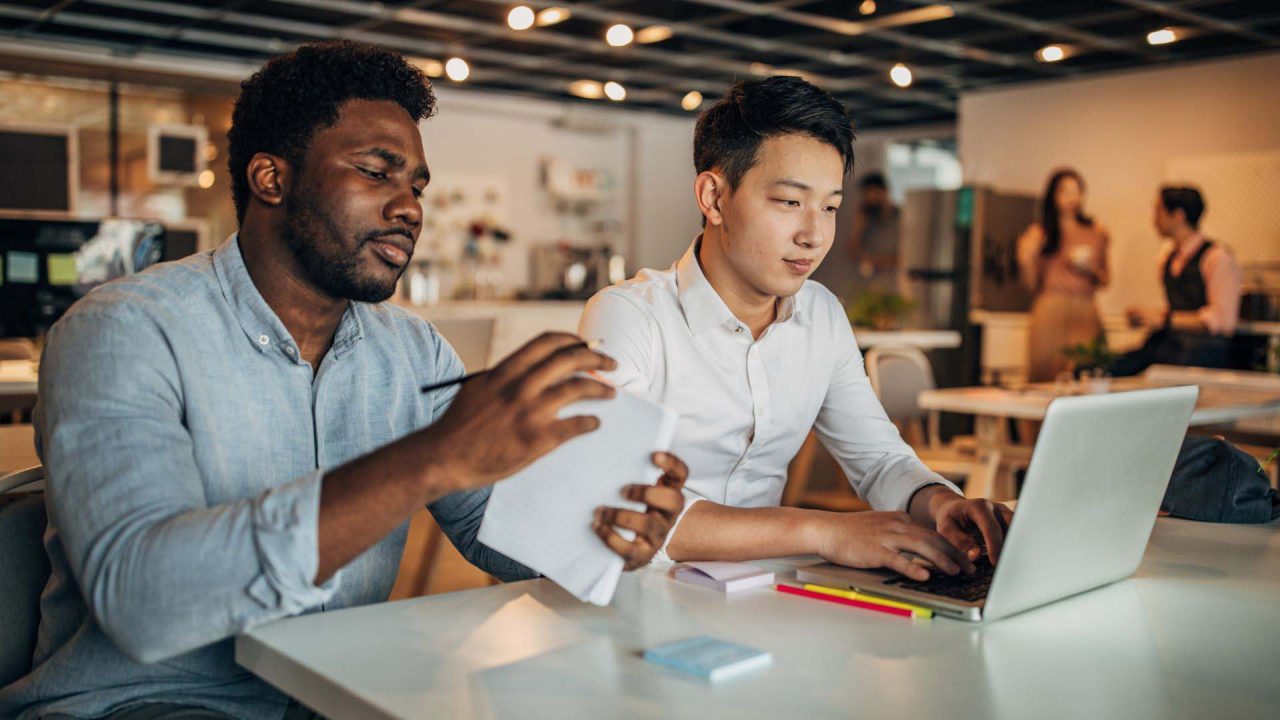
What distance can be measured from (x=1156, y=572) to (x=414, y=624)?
94 centimetres

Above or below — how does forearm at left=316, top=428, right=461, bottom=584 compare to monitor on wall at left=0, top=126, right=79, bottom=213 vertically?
below

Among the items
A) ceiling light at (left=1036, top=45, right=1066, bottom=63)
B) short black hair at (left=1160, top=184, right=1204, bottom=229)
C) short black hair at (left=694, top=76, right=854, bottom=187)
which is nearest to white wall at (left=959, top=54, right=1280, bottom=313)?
ceiling light at (left=1036, top=45, right=1066, bottom=63)

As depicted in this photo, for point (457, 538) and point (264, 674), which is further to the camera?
point (457, 538)

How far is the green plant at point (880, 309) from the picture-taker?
702cm

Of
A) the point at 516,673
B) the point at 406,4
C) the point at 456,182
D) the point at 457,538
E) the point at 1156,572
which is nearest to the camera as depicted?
the point at 516,673

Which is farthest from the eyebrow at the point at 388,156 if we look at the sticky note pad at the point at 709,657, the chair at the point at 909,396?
the chair at the point at 909,396

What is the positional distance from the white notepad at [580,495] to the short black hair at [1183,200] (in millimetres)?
5897

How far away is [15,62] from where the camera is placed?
770 cm

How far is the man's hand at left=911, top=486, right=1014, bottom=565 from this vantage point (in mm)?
1393

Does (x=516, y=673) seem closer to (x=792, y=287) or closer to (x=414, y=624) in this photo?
(x=414, y=624)

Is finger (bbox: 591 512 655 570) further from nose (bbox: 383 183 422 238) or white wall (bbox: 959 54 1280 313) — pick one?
white wall (bbox: 959 54 1280 313)

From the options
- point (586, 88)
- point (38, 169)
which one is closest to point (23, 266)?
point (38, 169)

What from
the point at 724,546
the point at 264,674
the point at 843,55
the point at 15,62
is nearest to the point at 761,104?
the point at 724,546

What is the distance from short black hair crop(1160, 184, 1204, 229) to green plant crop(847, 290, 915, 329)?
160 centimetres
